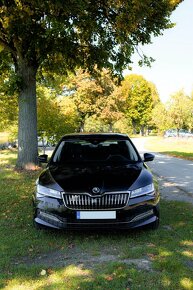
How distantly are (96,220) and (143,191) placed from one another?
81 cm

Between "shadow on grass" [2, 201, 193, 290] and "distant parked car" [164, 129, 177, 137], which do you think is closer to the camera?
"shadow on grass" [2, 201, 193, 290]

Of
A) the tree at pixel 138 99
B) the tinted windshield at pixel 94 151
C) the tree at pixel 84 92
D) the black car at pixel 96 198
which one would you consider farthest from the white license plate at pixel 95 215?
the tree at pixel 138 99

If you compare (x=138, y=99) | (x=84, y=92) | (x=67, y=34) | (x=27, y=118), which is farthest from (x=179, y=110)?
(x=67, y=34)

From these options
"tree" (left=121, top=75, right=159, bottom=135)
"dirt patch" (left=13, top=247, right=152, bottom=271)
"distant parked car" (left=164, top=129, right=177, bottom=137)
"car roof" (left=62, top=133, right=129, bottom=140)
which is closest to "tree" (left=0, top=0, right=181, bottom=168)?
"car roof" (left=62, top=133, right=129, bottom=140)

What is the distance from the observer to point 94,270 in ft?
13.4

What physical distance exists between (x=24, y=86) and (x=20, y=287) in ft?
33.1

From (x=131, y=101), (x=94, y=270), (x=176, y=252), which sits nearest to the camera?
(x=94, y=270)

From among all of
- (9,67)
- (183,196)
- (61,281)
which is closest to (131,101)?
(9,67)

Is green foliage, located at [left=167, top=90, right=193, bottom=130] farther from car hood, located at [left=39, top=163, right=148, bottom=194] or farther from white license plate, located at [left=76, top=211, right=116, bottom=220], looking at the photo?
white license plate, located at [left=76, top=211, right=116, bottom=220]

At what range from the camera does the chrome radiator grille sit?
5004 millimetres

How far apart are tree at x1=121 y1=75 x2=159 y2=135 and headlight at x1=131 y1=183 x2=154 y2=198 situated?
78670 mm

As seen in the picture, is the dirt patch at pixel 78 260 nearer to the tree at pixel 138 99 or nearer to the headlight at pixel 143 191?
the headlight at pixel 143 191

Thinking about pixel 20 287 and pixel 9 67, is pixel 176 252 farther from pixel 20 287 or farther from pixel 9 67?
pixel 9 67

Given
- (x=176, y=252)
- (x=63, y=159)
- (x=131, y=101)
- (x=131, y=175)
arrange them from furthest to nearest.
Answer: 1. (x=131, y=101)
2. (x=63, y=159)
3. (x=131, y=175)
4. (x=176, y=252)
